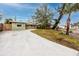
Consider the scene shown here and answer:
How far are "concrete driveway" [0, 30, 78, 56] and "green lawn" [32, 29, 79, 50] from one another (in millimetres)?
46

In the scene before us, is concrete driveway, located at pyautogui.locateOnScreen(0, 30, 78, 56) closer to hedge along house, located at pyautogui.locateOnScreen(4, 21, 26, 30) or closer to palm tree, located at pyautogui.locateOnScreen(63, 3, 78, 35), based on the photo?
hedge along house, located at pyautogui.locateOnScreen(4, 21, 26, 30)

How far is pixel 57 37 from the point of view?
5.78 feet

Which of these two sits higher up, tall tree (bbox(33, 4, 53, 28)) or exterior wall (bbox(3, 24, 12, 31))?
tall tree (bbox(33, 4, 53, 28))

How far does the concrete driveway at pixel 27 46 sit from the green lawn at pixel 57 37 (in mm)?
46

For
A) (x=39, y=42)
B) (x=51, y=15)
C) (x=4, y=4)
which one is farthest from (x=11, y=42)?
(x=51, y=15)

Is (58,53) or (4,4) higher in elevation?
(4,4)

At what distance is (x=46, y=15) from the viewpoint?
5.82 ft

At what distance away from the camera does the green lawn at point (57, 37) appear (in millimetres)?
1717

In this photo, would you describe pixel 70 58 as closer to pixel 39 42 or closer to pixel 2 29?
pixel 39 42

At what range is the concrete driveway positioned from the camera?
1686mm

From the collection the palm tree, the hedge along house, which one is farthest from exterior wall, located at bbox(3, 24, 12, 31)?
the palm tree

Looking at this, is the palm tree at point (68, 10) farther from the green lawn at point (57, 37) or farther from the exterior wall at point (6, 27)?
the exterior wall at point (6, 27)

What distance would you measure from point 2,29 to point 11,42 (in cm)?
18

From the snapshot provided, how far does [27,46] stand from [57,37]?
13.4 inches
